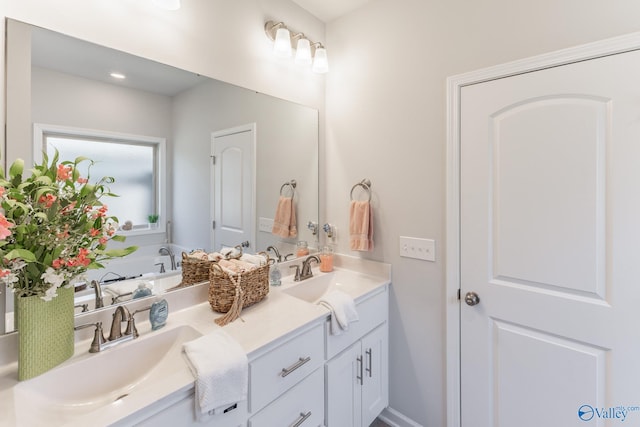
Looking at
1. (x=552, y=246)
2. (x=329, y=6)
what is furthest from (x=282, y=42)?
(x=552, y=246)

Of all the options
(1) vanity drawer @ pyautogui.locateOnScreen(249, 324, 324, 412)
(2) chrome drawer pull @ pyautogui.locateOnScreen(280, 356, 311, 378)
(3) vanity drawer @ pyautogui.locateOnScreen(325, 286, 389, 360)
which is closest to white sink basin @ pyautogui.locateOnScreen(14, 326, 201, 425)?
(1) vanity drawer @ pyautogui.locateOnScreen(249, 324, 324, 412)

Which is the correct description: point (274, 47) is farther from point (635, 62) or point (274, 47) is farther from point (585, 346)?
point (585, 346)

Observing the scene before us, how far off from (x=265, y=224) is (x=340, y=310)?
75 centimetres

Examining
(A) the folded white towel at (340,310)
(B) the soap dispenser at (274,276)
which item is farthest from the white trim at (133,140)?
(A) the folded white towel at (340,310)

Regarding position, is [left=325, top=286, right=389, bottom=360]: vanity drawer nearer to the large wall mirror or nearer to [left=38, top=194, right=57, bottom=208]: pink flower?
the large wall mirror

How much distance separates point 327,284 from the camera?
192cm

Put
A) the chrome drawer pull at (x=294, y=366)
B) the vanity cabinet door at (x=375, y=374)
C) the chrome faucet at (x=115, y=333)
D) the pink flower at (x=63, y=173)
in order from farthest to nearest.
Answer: the vanity cabinet door at (x=375, y=374) < the chrome drawer pull at (x=294, y=366) < the chrome faucet at (x=115, y=333) < the pink flower at (x=63, y=173)

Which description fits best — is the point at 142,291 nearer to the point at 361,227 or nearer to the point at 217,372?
the point at 217,372

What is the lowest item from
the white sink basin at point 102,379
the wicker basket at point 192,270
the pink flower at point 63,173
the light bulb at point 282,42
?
the white sink basin at point 102,379

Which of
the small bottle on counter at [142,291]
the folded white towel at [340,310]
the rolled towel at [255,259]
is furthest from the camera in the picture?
the rolled towel at [255,259]

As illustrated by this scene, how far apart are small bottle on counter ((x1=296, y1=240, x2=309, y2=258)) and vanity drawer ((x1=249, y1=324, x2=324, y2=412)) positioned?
77 centimetres

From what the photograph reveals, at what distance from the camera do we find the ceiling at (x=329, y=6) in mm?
1913

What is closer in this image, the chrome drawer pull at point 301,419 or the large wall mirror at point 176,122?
the large wall mirror at point 176,122

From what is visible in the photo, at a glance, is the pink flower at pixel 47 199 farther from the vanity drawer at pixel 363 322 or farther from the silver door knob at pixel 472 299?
the silver door knob at pixel 472 299
